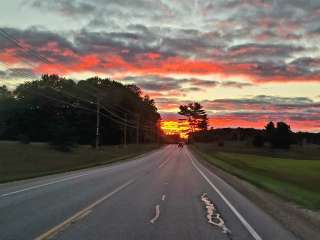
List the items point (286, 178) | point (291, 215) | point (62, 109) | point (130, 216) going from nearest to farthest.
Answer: point (130, 216), point (291, 215), point (286, 178), point (62, 109)

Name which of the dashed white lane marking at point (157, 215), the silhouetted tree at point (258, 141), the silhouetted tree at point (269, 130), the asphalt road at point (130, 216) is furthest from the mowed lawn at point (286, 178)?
the silhouetted tree at point (269, 130)

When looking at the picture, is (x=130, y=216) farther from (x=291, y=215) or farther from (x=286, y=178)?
(x=286, y=178)

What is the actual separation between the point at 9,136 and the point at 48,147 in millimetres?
48088

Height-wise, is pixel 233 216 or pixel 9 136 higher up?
pixel 9 136

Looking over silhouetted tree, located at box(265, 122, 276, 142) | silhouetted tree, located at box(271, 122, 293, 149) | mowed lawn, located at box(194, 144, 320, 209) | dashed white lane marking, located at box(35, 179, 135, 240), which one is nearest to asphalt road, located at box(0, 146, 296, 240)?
dashed white lane marking, located at box(35, 179, 135, 240)

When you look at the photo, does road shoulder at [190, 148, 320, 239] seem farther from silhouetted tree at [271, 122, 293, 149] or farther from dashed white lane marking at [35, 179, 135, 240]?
silhouetted tree at [271, 122, 293, 149]

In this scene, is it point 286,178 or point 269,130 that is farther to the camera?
point 269,130

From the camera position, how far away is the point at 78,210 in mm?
14641

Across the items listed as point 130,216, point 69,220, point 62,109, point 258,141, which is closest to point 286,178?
point 130,216

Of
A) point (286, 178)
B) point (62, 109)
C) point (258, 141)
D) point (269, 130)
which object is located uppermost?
point (62, 109)

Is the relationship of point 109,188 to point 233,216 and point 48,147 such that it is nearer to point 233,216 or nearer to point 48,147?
point 233,216

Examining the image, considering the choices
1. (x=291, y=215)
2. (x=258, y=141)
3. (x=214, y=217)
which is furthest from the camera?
(x=258, y=141)

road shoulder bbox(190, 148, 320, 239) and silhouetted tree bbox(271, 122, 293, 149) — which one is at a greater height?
silhouetted tree bbox(271, 122, 293, 149)

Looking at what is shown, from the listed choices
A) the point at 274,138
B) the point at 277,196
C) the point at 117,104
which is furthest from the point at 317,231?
the point at 274,138
